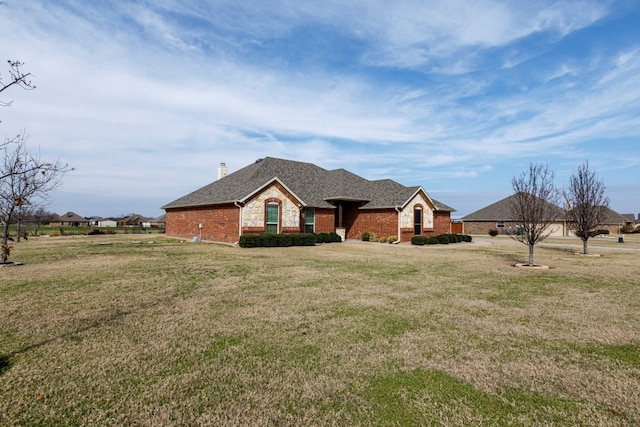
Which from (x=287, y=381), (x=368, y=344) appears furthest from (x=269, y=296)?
(x=287, y=381)

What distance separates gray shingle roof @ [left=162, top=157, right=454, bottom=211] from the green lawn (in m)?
16.8

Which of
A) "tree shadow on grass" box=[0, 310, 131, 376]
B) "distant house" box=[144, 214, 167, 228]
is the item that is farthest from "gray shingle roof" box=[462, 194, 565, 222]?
"tree shadow on grass" box=[0, 310, 131, 376]

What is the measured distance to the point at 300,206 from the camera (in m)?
25.8

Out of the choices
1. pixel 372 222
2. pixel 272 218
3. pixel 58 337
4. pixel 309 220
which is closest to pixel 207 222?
pixel 272 218

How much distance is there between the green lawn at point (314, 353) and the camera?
3.57 meters

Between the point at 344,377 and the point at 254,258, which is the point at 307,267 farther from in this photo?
the point at 344,377

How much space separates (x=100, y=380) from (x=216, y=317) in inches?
104

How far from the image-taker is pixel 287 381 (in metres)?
4.15

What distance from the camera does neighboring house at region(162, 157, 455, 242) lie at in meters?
23.6

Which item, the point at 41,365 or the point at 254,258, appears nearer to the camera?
the point at 41,365

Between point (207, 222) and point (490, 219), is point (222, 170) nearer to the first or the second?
point (207, 222)

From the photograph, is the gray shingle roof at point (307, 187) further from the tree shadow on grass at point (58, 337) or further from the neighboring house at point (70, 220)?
the neighboring house at point (70, 220)

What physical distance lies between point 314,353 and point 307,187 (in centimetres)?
2547

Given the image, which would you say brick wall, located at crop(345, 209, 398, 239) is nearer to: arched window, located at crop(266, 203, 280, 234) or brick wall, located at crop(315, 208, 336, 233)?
brick wall, located at crop(315, 208, 336, 233)
